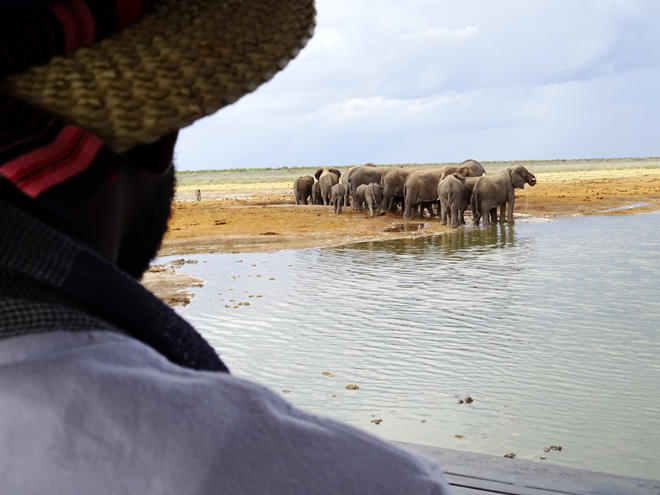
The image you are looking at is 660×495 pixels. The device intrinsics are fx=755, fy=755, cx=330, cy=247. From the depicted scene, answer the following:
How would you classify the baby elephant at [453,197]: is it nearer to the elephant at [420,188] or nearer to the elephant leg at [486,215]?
the elephant leg at [486,215]

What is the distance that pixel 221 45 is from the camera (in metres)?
0.68

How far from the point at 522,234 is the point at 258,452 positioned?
16740 millimetres

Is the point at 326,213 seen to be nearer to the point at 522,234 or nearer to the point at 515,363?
the point at 522,234

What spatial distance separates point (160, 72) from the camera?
2.09 ft

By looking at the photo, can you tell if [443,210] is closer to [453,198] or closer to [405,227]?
[453,198]

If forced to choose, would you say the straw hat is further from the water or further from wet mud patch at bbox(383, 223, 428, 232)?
wet mud patch at bbox(383, 223, 428, 232)

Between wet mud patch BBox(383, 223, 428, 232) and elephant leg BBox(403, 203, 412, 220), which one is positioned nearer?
wet mud patch BBox(383, 223, 428, 232)

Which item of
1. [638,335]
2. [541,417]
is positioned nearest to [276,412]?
[541,417]

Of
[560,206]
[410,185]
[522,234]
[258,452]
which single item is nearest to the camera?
[258,452]

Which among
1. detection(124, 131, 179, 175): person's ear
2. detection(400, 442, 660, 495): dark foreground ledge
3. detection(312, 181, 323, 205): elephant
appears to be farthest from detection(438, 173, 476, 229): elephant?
detection(124, 131, 179, 175): person's ear

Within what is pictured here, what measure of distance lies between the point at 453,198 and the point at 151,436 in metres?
18.7

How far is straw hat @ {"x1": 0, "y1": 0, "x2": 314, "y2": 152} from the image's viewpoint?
61 centimetres

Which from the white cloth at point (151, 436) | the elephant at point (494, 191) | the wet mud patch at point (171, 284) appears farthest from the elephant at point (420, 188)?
the white cloth at point (151, 436)

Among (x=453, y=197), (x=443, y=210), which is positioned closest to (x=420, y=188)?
(x=443, y=210)
